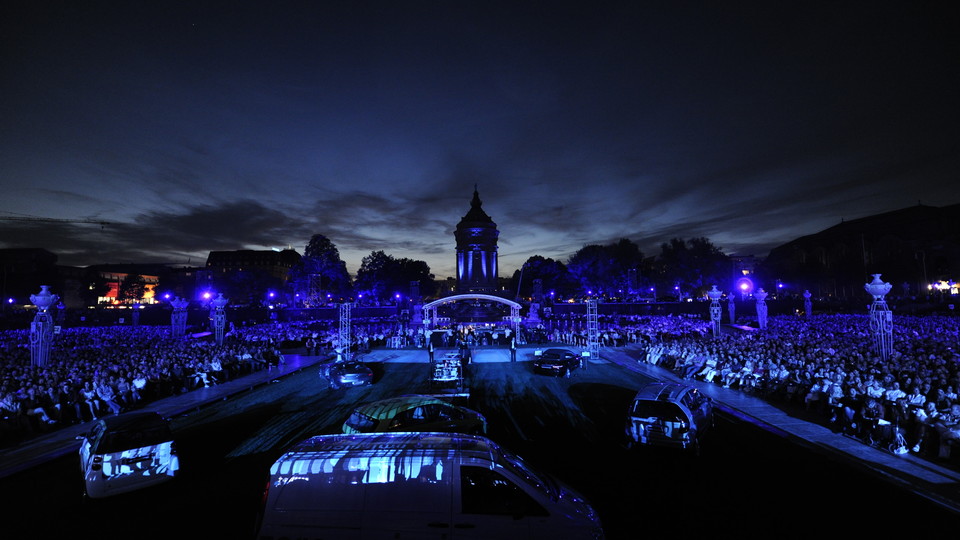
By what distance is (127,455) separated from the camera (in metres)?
7.70

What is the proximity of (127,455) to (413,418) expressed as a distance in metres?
→ 5.58

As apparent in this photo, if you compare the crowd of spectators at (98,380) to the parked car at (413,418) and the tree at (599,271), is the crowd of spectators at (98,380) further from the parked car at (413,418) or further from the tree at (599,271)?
the tree at (599,271)

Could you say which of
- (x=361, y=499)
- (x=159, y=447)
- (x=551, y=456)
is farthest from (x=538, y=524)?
(x=159, y=447)

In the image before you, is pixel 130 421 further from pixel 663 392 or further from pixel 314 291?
pixel 314 291

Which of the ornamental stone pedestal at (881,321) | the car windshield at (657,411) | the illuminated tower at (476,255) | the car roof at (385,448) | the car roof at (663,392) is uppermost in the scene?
the illuminated tower at (476,255)

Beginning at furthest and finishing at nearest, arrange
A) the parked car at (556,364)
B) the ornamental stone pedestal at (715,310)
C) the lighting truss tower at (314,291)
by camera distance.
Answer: the lighting truss tower at (314,291), the ornamental stone pedestal at (715,310), the parked car at (556,364)

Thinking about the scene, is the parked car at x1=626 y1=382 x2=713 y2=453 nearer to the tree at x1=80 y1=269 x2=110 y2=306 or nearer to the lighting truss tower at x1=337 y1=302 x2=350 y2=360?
the lighting truss tower at x1=337 y1=302 x2=350 y2=360

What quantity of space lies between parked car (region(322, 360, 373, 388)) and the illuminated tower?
7106cm

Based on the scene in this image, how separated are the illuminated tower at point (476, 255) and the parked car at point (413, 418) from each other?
7877 centimetres

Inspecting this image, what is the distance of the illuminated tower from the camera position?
9025 centimetres

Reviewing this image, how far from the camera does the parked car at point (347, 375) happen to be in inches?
706

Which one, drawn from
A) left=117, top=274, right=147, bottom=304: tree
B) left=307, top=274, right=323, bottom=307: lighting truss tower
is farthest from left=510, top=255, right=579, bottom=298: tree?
left=117, top=274, right=147, bottom=304: tree

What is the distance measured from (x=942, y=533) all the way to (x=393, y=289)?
10461cm

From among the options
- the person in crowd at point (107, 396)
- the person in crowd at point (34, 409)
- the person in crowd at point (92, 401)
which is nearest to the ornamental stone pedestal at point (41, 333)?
the person in crowd at point (107, 396)
